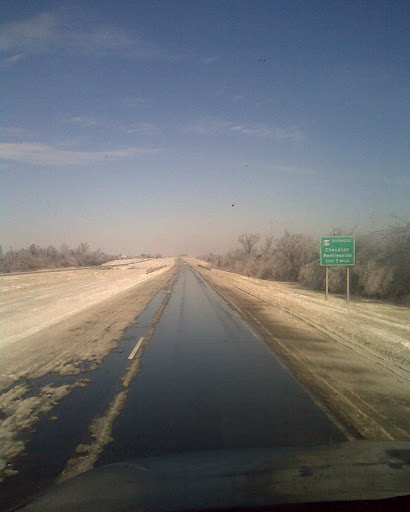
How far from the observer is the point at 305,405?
26.0 ft

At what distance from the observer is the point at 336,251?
30.5m

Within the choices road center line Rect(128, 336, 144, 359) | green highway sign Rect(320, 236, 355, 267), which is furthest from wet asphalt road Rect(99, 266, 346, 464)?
green highway sign Rect(320, 236, 355, 267)

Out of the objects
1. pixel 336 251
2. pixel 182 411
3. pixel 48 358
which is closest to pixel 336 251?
pixel 336 251

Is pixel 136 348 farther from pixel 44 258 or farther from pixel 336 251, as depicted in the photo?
pixel 44 258

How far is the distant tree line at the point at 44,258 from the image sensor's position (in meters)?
98.7

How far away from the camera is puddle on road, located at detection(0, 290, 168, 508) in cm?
514

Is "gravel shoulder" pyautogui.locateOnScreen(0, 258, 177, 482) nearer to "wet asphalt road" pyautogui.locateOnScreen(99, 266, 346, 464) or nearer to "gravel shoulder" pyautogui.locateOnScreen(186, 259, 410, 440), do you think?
"wet asphalt road" pyautogui.locateOnScreen(99, 266, 346, 464)

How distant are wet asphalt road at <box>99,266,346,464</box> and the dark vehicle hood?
679mm

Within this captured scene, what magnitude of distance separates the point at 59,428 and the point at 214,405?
7.85 feet

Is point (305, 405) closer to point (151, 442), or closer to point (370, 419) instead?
point (370, 419)

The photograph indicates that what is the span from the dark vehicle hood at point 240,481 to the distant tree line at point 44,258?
292 feet

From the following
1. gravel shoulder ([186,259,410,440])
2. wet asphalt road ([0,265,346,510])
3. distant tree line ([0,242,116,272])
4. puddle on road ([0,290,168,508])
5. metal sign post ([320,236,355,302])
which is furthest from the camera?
distant tree line ([0,242,116,272])

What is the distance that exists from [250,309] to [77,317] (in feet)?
26.4

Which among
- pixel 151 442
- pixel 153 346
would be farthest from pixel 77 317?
pixel 151 442
